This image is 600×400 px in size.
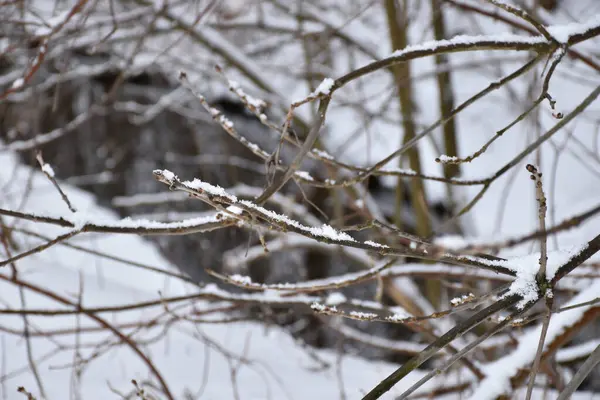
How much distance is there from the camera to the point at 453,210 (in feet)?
12.4

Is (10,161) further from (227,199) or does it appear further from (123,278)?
(227,199)

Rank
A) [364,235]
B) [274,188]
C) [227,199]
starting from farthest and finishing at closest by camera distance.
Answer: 1. [364,235]
2. [274,188]
3. [227,199]

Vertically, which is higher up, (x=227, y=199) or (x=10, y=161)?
(x=10, y=161)

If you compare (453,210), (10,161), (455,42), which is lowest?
(455,42)

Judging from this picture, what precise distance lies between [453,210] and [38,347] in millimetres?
Answer: 2611

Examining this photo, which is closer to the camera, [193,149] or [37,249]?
[37,249]

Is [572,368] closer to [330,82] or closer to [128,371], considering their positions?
[128,371]

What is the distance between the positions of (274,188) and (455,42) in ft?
1.42

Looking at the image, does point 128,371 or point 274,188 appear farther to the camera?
point 128,371

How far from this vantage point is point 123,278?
141 inches

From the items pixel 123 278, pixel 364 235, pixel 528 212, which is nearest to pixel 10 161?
pixel 123 278

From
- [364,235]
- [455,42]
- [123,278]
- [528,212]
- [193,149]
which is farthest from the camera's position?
[193,149]

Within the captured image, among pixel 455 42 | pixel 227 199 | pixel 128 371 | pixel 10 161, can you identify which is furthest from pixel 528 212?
pixel 10 161

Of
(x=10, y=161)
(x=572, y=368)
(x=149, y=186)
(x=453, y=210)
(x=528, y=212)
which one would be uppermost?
(x=149, y=186)
